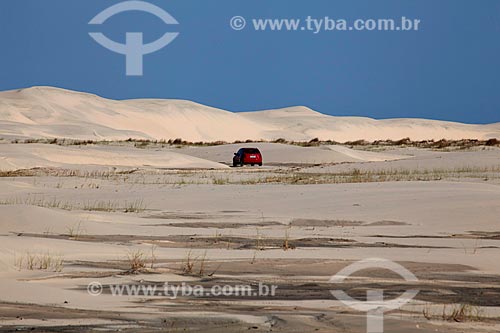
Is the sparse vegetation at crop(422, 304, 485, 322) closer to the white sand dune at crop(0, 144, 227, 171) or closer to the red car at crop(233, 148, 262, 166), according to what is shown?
the white sand dune at crop(0, 144, 227, 171)

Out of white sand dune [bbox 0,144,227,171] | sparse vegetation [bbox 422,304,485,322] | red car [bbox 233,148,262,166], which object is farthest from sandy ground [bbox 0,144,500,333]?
red car [bbox 233,148,262,166]

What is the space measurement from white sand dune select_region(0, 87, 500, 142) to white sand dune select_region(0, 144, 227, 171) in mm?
31371

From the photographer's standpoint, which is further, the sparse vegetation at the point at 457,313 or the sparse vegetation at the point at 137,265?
the sparse vegetation at the point at 137,265

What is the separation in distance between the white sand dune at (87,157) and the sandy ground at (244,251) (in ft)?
38.5

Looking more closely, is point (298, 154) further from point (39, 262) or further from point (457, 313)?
point (457, 313)

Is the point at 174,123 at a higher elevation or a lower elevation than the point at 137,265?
higher

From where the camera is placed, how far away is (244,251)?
1356cm

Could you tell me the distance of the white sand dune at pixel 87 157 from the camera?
41.8 meters

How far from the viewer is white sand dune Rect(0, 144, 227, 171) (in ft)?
137

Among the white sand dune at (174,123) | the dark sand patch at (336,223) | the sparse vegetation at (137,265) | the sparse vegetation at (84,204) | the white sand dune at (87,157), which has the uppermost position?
the white sand dune at (174,123)

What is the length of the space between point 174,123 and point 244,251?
113054mm
